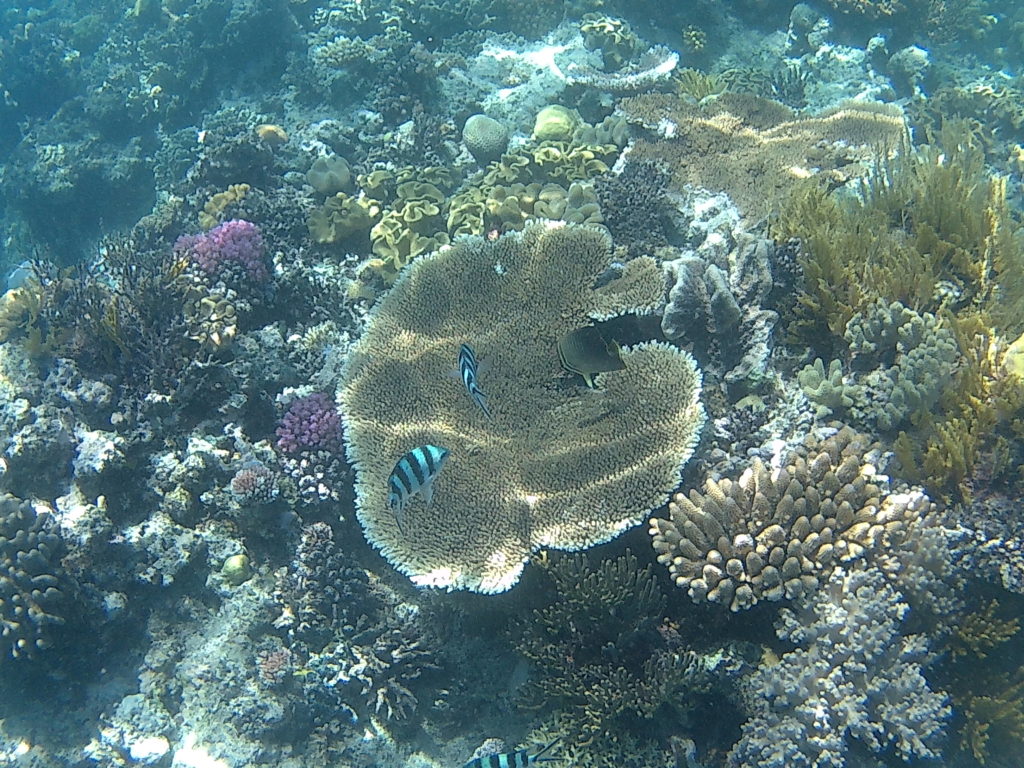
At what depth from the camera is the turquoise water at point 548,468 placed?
3.38m

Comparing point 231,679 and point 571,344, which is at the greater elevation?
point 571,344

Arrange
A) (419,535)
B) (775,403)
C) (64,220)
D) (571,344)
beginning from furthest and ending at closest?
(64,220)
(775,403)
(419,535)
(571,344)

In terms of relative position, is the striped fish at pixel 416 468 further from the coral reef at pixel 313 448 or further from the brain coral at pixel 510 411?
the coral reef at pixel 313 448

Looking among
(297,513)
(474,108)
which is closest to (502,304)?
(297,513)

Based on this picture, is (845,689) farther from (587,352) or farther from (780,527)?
(587,352)

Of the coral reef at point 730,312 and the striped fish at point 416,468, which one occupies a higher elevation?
the striped fish at point 416,468

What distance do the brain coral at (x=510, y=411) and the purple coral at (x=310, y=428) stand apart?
38cm

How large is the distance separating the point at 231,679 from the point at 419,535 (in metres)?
1.94

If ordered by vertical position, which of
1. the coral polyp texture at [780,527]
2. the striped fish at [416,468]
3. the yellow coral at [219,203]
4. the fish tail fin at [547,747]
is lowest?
the fish tail fin at [547,747]

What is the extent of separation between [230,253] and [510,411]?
3.60 meters

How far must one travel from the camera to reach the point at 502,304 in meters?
5.02

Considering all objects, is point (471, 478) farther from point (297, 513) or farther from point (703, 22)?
point (703, 22)

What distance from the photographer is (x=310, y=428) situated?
5020 millimetres

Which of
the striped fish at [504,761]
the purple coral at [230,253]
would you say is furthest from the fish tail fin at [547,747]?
the purple coral at [230,253]
